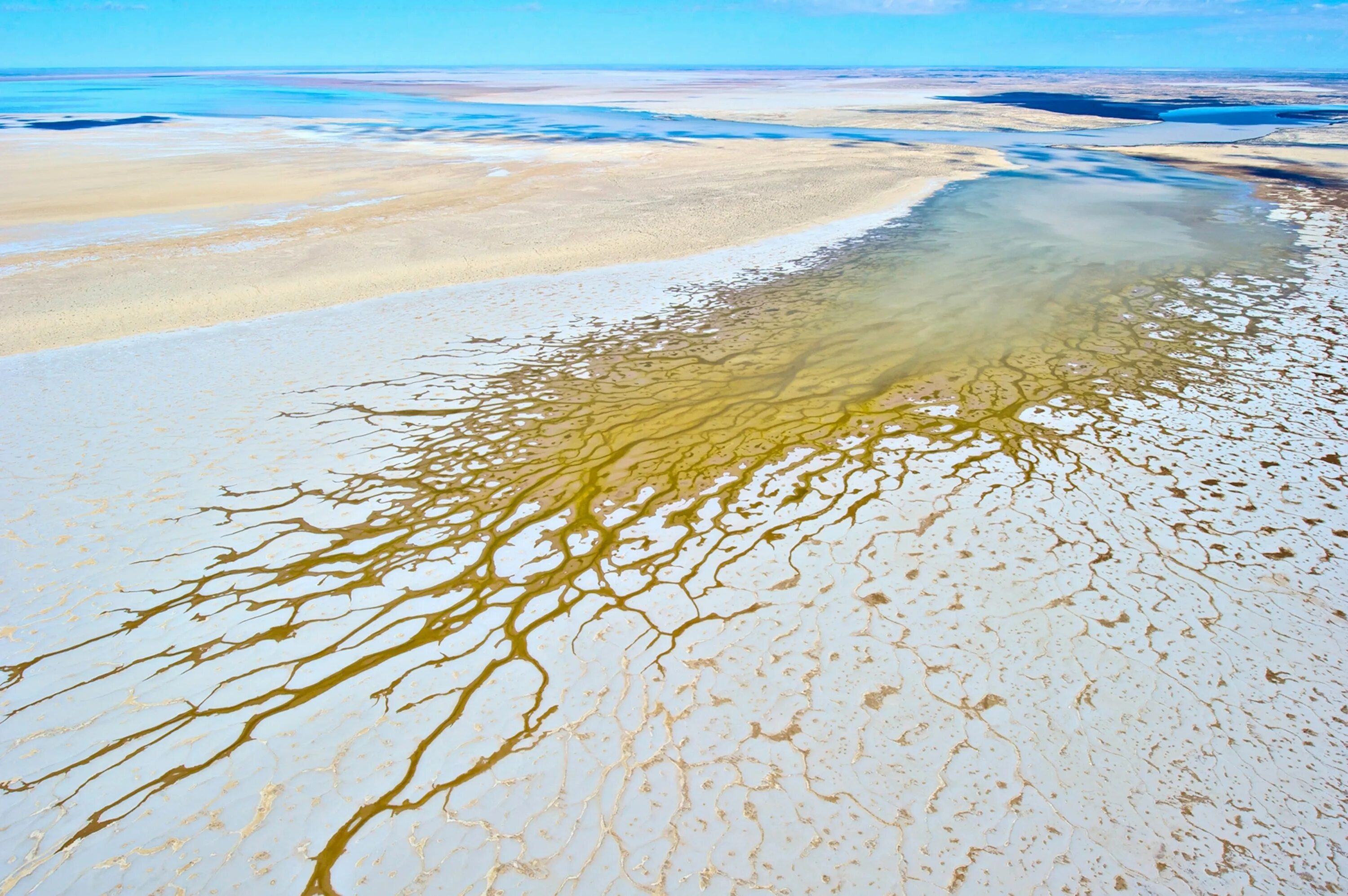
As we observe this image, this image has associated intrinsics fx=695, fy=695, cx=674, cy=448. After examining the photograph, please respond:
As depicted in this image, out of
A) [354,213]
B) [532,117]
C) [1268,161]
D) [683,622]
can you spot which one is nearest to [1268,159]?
[1268,161]

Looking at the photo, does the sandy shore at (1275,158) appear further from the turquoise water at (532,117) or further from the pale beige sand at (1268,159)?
the turquoise water at (532,117)

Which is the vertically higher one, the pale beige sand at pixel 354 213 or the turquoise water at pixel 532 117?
the turquoise water at pixel 532 117

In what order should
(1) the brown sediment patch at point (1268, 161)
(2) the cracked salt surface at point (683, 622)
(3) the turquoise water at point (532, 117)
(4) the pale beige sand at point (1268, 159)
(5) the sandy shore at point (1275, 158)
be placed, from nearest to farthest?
(2) the cracked salt surface at point (683, 622), (1) the brown sediment patch at point (1268, 161), (5) the sandy shore at point (1275, 158), (4) the pale beige sand at point (1268, 159), (3) the turquoise water at point (532, 117)

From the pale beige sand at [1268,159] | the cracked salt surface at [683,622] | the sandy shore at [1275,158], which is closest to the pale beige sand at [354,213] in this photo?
the cracked salt surface at [683,622]

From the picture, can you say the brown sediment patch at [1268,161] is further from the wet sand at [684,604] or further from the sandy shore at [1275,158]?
the wet sand at [684,604]

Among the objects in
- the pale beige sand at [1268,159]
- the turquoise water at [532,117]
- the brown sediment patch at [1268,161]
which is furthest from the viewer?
the turquoise water at [532,117]

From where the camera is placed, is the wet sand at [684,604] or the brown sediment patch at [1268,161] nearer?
the wet sand at [684,604]

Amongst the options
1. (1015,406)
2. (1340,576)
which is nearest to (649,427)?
(1015,406)

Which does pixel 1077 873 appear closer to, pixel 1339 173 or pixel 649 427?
pixel 649 427
